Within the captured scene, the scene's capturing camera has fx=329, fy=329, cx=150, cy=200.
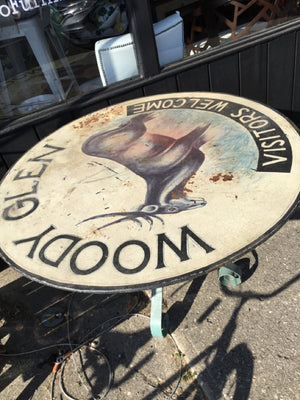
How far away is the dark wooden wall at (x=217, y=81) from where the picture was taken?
297 cm

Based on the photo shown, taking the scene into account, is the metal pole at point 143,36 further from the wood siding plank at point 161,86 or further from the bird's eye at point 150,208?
the bird's eye at point 150,208

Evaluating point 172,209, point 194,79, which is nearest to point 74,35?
point 194,79

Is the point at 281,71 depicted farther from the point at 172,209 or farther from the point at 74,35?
the point at 172,209

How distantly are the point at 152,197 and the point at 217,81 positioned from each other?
2244mm

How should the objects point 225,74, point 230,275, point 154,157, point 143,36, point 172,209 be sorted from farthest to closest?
Answer: point 225,74 < point 143,36 < point 230,275 < point 154,157 < point 172,209

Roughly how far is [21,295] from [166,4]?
296 cm

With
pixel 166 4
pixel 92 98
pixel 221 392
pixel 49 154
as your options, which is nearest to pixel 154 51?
pixel 166 4

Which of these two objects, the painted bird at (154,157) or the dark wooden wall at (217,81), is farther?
the dark wooden wall at (217,81)

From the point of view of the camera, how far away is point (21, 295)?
282 centimetres

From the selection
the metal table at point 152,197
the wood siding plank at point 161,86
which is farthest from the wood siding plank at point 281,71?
the metal table at point 152,197

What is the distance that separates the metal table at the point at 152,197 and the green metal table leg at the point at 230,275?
61 cm

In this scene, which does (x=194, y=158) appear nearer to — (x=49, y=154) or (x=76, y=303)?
(x=49, y=154)

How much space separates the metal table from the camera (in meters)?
1.36

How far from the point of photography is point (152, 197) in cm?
164
